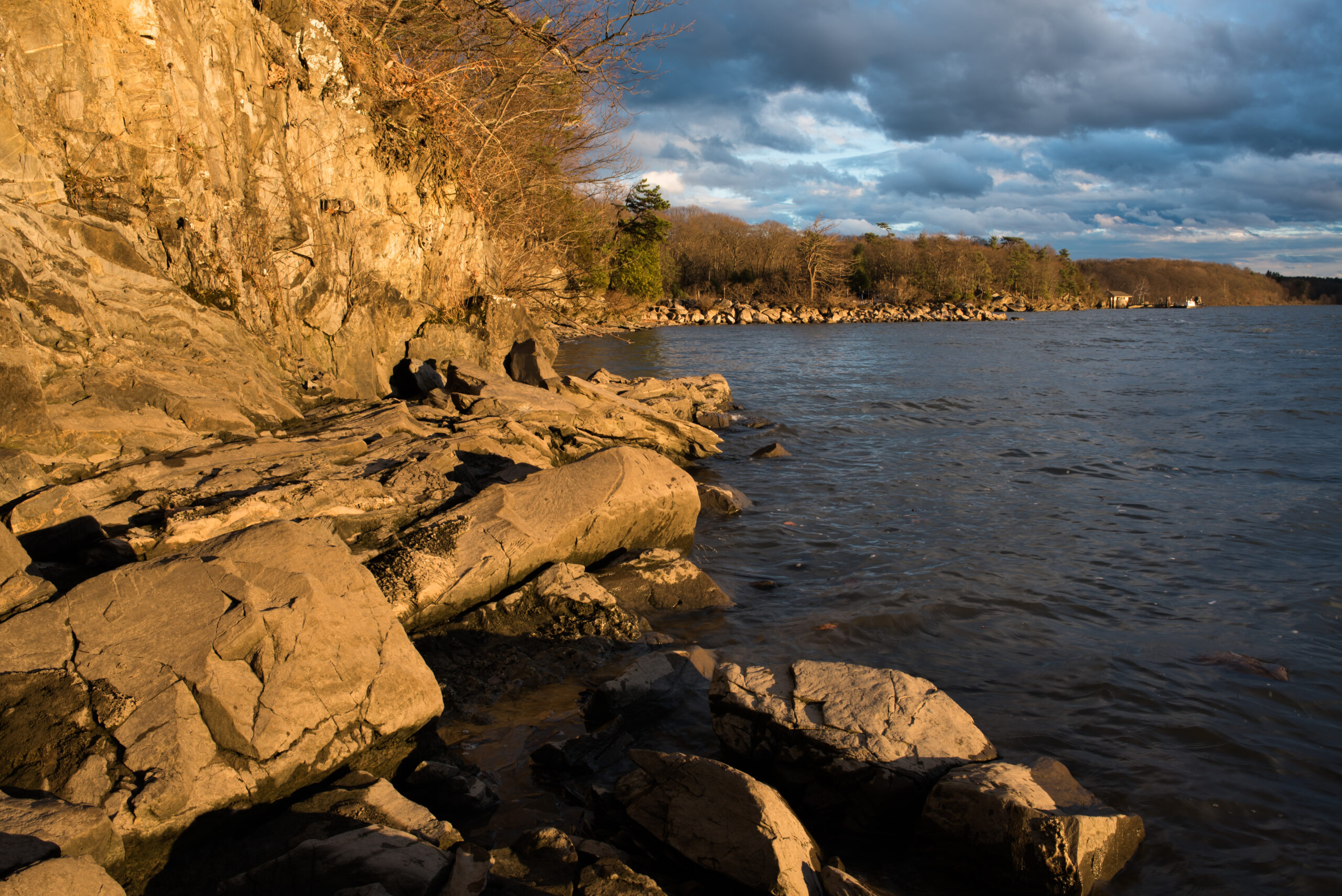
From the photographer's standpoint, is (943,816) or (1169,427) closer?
(943,816)

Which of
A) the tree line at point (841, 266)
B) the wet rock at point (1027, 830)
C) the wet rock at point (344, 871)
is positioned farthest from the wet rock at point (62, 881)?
the tree line at point (841, 266)

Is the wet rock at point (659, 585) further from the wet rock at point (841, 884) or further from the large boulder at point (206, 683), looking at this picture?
the wet rock at point (841, 884)

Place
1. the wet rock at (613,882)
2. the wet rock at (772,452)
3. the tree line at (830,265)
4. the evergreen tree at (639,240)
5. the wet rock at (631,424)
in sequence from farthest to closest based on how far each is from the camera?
the tree line at (830,265), the evergreen tree at (639,240), the wet rock at (772,452), the wet rock at (631,424), the wet rock at (613,882)

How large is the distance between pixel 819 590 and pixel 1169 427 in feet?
34.7

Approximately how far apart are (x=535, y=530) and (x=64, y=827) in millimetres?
3170

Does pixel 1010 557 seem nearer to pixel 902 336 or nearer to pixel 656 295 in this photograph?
pixel 902 336

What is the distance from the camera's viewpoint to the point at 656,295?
145 ft

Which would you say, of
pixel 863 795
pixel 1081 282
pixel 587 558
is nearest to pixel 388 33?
pixel 587 558

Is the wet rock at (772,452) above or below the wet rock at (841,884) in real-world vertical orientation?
above

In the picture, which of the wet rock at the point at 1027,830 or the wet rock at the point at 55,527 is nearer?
the wet rock at the point at 1027,830

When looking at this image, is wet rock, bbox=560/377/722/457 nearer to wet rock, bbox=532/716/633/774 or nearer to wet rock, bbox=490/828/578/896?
wet rock, bbox=532/716/633/774

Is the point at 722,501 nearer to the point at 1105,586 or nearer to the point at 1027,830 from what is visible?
the point at 1105,586

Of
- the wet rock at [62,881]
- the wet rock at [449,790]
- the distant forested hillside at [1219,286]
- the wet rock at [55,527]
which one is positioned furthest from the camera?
the distant forested hillside at [1219,286]

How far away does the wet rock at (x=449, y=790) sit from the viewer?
3352 mm
